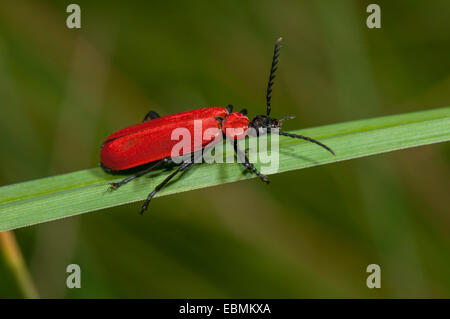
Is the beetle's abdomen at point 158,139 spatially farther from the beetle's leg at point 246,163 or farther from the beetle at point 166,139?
the beetle's leg at point 246,163

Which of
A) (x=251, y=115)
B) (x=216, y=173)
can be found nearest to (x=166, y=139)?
(x=216, y=173)

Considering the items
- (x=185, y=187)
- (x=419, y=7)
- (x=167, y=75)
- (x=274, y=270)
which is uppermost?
(x=419, y=7)

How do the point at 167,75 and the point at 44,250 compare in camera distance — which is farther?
the point at 167,75

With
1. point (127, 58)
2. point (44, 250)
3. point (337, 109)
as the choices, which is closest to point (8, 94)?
point (127, 58)

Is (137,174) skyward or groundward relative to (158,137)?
groundward

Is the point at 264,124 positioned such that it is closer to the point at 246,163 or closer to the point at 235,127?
the point at 235,127

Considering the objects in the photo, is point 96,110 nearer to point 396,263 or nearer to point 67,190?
point 67,190
